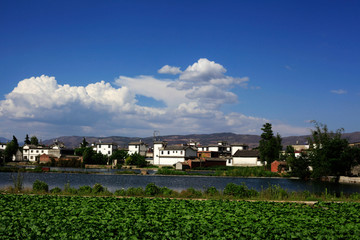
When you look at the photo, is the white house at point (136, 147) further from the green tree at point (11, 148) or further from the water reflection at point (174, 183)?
the water reflection at point (174, 183)

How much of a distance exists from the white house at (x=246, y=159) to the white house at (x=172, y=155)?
1300 cm

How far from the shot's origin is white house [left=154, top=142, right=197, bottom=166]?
4264 inches

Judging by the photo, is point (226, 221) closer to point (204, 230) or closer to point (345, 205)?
point (204, 230)

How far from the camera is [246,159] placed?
108m

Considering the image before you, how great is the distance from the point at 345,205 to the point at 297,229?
9.03 meters

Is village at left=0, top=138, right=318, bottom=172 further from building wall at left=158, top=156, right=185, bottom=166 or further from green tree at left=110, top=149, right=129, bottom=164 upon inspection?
green tree at left=110, top=149, right=129, bottom=164

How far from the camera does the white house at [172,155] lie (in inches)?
4264

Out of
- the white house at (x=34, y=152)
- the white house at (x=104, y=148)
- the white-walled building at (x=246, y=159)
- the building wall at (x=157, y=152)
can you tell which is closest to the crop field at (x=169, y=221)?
the white-walled building at (x=246, y=159)

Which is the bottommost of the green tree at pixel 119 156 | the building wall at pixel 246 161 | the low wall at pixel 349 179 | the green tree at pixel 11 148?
the low wall at pixel 349 179

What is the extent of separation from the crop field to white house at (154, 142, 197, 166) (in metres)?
87.4

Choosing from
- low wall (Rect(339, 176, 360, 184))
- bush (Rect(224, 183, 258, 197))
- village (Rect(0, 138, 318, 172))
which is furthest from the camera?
village (Rect(0, 138, 318, 172))

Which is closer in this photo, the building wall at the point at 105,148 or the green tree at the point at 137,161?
the green tree at the point at 137,161

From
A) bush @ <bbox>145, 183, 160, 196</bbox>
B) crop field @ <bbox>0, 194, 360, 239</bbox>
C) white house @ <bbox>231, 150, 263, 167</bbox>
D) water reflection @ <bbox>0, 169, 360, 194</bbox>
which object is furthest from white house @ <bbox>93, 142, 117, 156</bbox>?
crop field @ <bbox>0, 194, 360, 239</bbox>

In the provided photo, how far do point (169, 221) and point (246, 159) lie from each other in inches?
3720
